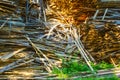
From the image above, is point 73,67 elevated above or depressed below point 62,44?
below

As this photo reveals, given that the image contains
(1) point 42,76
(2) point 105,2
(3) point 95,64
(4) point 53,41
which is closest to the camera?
(1) point 42,76

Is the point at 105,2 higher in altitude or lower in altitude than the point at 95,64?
higher

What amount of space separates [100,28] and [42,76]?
187 centimetres

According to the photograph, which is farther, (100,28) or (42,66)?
(100,28)

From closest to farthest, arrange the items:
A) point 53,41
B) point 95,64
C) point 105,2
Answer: point 95,64 < point 53,41 < point 105,2

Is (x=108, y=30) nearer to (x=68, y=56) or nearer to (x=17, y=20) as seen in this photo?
(x=68, y=56)

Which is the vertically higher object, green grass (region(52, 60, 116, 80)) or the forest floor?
the forest floor

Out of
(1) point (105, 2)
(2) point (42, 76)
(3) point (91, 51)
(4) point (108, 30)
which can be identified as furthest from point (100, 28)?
(2) point (42, 76)

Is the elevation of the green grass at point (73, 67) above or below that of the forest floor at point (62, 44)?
below

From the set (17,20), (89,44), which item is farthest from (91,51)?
(17,20)

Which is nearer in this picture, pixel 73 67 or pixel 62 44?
pixel 73 67

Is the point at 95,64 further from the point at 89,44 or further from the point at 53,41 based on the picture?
the point at 53,41

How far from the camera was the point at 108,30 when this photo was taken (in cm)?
720

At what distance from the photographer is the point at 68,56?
662 centimetres
